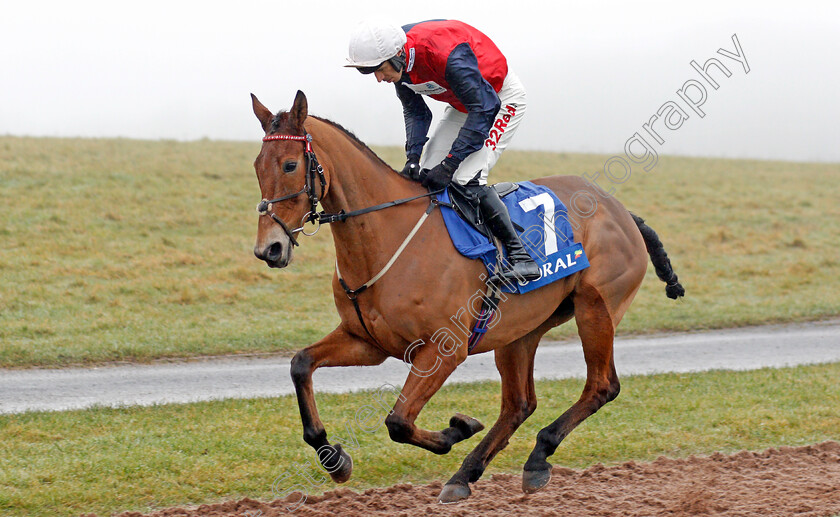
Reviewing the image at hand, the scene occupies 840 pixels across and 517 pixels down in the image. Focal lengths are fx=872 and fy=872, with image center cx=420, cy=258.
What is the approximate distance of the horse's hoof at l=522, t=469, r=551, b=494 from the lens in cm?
573

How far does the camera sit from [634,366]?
1082 cm

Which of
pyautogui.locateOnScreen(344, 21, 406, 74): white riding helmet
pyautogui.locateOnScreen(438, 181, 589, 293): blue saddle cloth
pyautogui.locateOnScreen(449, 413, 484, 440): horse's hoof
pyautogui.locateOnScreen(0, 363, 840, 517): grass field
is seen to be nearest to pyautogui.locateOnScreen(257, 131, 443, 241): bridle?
pyautogui.locateOnScreen(344, 21, 406, 74): white riding helmet

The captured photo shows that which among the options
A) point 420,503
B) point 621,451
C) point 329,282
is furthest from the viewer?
point 329,282

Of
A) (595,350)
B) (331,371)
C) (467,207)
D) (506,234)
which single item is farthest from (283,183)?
(331,371)

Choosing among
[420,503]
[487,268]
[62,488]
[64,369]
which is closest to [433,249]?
[487,268]

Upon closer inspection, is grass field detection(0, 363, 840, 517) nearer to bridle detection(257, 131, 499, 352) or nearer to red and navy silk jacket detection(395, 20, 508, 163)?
bridle detection(257, 131, 499, 352)

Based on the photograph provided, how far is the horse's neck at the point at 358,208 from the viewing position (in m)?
5.13

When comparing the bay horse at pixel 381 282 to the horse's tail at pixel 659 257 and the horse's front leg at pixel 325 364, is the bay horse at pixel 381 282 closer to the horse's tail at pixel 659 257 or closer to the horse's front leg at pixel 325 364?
the horse's front leg at pixel 325 364

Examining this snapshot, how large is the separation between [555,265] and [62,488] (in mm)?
3733

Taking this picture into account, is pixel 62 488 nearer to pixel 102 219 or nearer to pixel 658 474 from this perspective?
pixel 658 474

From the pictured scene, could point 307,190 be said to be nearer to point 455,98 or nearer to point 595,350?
point 455,98

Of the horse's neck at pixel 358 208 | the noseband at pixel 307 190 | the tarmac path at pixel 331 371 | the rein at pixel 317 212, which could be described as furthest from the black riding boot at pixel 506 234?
the tarmac path at pixel 331 371

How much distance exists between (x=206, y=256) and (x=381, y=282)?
12.1m

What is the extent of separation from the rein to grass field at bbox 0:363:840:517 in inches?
71.5
